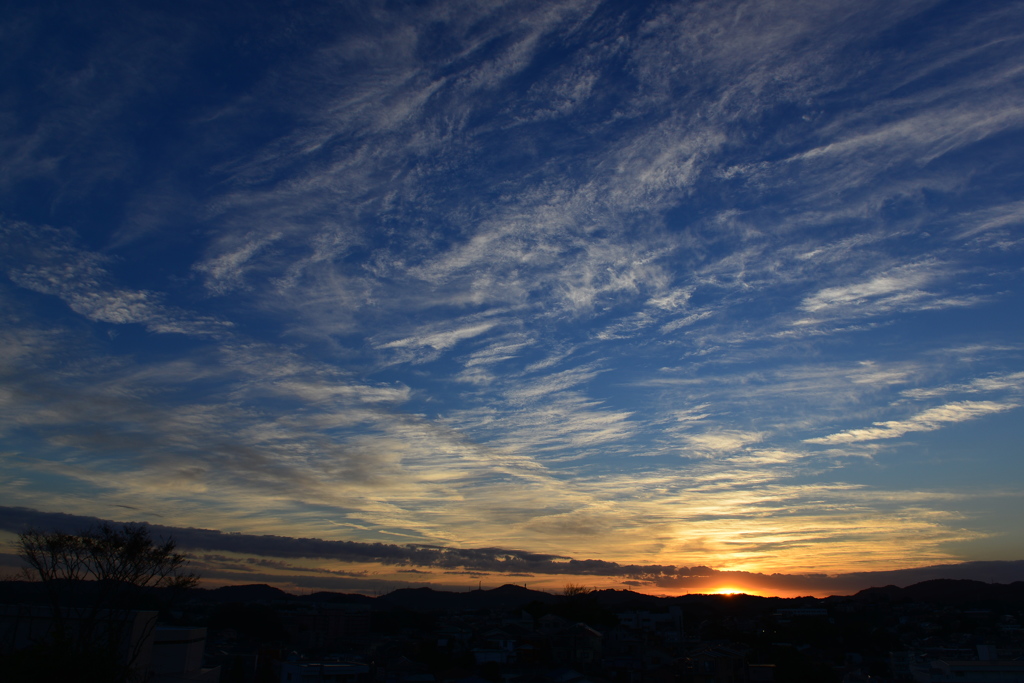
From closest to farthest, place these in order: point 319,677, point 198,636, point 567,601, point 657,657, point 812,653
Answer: point 198,636 → point 319,677 → point 657,657 → point 812,653 → point 567,601

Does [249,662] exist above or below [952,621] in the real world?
below

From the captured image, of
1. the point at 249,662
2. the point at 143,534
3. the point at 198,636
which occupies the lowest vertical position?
the point at 249,662

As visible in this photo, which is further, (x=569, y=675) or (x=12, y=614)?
(x=569, y=675)

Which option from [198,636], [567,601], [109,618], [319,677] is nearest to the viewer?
[109,618]

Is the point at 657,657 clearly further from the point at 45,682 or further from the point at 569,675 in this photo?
the point at 45,682

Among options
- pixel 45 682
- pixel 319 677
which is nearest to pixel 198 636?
pixel 319 677

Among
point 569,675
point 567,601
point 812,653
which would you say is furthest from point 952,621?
point 569,675

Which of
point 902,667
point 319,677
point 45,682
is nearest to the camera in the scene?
point 45,682

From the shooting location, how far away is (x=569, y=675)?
44.9 m

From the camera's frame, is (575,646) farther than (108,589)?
Yes

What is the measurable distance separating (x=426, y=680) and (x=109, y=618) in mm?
25187

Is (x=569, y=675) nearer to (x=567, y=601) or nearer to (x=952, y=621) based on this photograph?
(x=567, y=601)

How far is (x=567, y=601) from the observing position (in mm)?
93375

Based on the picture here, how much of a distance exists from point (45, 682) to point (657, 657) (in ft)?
167
